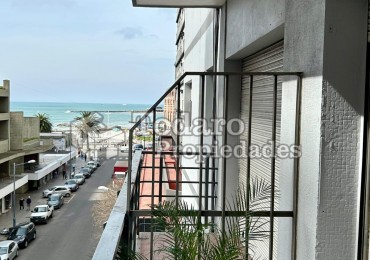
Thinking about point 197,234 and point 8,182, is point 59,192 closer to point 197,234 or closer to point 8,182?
point 8,182

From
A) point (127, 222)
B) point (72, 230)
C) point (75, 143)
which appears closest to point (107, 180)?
point (72, 230)

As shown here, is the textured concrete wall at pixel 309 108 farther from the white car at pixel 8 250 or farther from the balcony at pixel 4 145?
the balcony at pixel 4 145

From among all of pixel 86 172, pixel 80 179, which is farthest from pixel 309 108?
pixel 86 172

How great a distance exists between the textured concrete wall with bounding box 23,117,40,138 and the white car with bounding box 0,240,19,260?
16432mm

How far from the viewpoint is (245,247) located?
8.14 ft

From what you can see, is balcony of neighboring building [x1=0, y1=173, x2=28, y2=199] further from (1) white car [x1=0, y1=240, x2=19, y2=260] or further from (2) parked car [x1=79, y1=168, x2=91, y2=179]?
(2) parked car [x1=79, y1=168, x2=91, y2=179]

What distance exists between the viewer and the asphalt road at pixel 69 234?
57.2 feet

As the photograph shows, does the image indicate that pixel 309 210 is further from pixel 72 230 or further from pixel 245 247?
pixel 72 230

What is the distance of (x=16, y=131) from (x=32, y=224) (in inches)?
388

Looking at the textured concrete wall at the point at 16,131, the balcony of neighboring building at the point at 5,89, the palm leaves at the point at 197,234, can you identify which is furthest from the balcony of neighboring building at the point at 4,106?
the palm leaves at the point at 197,234

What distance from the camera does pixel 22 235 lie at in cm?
1841

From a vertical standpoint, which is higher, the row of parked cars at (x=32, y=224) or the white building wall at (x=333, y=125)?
the white building wall at (x=333, y=125)

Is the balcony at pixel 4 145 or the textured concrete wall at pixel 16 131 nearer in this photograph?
the balcony at pixel 4 145

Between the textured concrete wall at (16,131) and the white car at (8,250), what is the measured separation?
486 inches
